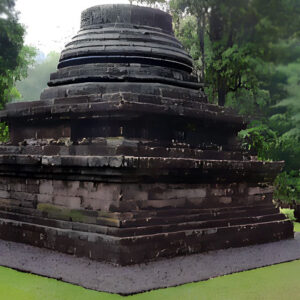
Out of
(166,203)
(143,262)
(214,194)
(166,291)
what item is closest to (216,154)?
(214,194)

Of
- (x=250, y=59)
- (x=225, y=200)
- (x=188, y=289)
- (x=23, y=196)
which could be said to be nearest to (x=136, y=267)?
(x=188, y=289)

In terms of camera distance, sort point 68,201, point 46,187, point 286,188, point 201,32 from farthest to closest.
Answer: point 201,32
point 286,188
point 46,187
point 68,201

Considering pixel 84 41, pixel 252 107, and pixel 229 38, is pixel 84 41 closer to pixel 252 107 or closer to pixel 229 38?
pixel 229 38

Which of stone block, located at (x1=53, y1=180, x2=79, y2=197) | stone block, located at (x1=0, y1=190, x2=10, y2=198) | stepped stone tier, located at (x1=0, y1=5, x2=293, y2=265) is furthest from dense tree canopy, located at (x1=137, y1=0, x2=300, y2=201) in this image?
stone block, located at (x1=0, y1=190, x2=10, y2=198)

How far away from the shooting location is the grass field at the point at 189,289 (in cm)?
503

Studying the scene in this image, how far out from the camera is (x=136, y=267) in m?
6.17

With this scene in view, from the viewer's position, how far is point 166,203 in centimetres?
722

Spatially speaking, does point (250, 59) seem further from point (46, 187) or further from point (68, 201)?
point (68, 201)

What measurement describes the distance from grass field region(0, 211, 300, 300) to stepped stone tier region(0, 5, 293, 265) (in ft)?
3.55

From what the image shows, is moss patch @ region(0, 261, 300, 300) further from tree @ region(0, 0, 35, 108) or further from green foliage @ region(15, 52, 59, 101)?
green foliage @ region(15, 52, 59, 101)

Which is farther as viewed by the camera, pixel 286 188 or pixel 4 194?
pixel 286 188

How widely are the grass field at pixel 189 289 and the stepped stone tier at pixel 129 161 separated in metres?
1.08

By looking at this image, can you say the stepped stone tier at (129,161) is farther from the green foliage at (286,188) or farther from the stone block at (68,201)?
the green foliage at (286,188)

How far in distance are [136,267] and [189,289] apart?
1.03 metres
